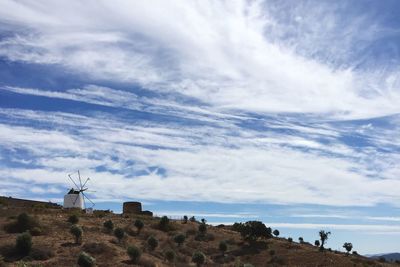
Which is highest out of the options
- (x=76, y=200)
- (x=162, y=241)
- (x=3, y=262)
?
(x=76, y=200)

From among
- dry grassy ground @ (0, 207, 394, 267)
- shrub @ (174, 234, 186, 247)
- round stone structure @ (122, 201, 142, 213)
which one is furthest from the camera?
round stone structure @ (122, 201, 142, 213)

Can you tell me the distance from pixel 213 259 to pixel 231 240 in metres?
11.0

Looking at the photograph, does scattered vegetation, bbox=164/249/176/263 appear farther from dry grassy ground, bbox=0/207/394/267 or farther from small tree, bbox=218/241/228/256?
small tree, bbox=218/241/228/256

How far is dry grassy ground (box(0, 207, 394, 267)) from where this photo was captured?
4556 centimetres

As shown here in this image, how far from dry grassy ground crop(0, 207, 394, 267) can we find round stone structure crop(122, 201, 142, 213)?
17537 millimetres

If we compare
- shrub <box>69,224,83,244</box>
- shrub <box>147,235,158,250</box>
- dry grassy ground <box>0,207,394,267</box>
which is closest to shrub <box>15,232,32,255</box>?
dry grassy ground <box>0,207,394,267</box>

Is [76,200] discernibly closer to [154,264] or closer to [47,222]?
[47,222]

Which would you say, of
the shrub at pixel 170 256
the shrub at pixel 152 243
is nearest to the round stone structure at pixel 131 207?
the shrub at pixel 152 243

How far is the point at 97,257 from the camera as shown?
4541 centimetres

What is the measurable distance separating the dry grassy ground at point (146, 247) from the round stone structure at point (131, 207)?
17.5 metres

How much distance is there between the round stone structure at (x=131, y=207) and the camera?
91.4m

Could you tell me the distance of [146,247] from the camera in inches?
2175

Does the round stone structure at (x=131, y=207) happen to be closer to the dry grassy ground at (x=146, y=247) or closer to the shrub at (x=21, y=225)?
the dry grassy ground at (x=146, y=247)

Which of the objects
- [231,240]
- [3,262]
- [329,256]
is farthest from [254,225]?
[3,262]
